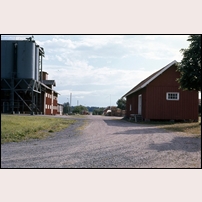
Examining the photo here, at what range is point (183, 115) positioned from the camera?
20359mm

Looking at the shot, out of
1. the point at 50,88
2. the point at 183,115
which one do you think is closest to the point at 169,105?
the point at 183,115

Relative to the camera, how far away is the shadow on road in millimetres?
6041

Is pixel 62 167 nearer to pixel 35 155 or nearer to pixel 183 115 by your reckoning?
pixel 35 155

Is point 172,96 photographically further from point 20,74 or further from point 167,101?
point 20,74

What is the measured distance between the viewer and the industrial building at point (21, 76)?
612 cm

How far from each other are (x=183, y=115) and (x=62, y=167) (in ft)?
53.1

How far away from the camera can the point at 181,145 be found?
6770mm

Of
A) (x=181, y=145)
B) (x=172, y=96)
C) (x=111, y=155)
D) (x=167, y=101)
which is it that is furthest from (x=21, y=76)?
A: (x=172, y=96)

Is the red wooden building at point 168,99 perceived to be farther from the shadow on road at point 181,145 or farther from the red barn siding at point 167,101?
the shadow on road at point 181,145

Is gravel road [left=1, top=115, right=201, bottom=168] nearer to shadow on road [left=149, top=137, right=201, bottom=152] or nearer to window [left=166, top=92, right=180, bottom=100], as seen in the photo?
shadow on road [left=149, top=137, right=201, bottom=152]

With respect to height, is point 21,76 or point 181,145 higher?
point 21,76

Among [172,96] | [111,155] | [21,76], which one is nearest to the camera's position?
[21,76]

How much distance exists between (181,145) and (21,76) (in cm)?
422

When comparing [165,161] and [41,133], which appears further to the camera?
[41,133]
